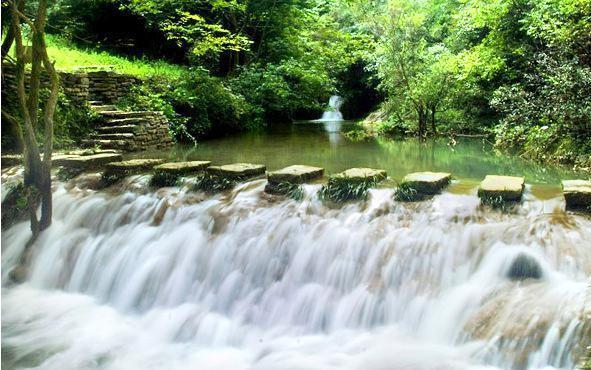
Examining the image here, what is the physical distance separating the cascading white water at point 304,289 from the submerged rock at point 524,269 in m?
0.04

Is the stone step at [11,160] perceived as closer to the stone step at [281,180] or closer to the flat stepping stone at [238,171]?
the flat stepping stone at [238,171]

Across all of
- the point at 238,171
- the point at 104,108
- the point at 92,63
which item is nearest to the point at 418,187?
the point at 238,171

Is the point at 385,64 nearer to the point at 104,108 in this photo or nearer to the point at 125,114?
the point at 125,114

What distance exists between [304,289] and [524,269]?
1876mm

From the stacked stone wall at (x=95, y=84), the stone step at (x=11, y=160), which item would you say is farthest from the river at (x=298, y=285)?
the stacked stone wall at (x=95, y=84)

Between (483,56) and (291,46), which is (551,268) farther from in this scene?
(291,46)

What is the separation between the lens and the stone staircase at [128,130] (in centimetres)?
953

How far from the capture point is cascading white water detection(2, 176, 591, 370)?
12.3 feet

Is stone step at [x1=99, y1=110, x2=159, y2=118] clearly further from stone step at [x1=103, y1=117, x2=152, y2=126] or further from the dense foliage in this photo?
the dense foliage

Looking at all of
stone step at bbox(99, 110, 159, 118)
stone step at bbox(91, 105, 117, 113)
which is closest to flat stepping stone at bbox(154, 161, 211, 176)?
stone step at bbox(99, 110, 159, 118)

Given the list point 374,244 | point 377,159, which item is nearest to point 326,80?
point 377,159

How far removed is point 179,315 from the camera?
4.74 m

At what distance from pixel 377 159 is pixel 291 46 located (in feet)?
35.0

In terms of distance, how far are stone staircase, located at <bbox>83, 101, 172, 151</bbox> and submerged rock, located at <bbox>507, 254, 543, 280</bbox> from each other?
7491mm
